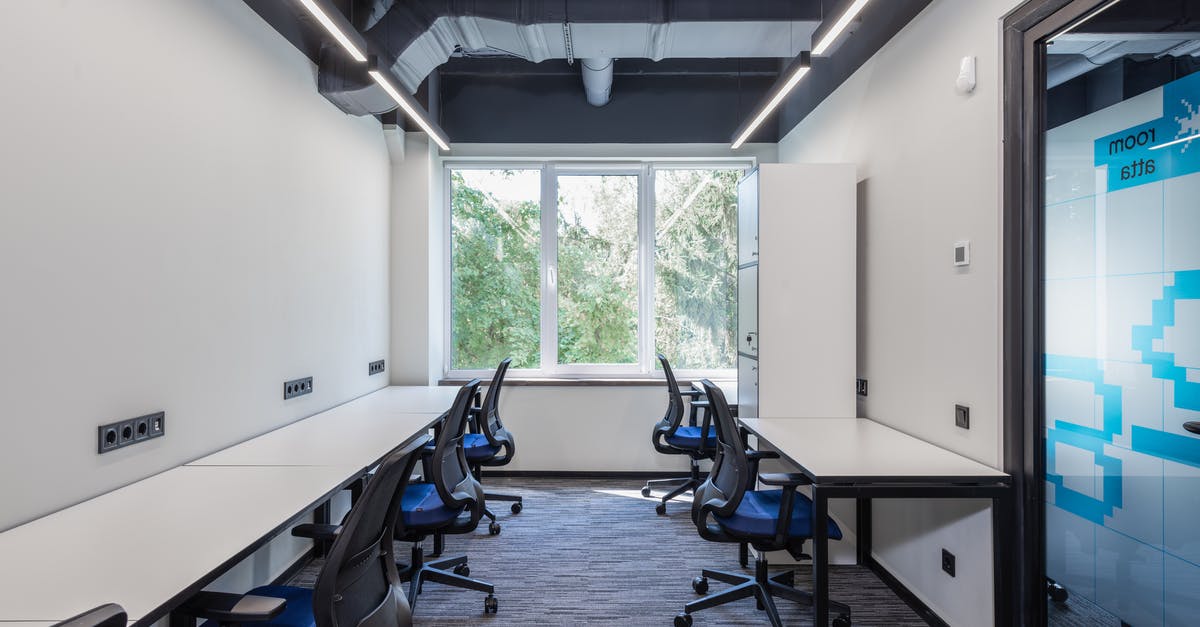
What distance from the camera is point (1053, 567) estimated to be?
198 cm

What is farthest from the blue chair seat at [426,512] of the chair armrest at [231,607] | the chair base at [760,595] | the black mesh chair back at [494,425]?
the chair base at [760,595]

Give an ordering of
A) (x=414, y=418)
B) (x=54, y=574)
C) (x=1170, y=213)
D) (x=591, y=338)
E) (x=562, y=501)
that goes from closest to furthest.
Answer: (x=54, y=574), (x=1170, y=213), (x=414, y=418), (x=562, y=501), (x=591, y=338)

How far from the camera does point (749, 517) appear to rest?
226cm

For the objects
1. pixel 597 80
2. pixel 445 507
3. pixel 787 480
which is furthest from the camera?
pixel 597 80

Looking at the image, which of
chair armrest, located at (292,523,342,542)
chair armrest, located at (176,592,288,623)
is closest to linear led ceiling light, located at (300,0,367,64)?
chair armrest, located at (292,523,342,542)

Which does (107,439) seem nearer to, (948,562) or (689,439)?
(689,439)

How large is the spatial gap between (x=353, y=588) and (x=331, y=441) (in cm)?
116

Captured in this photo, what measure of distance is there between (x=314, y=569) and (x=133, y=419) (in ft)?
5.03

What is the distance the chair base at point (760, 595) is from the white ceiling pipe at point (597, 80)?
322cm

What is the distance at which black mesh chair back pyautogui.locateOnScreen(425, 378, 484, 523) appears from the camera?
93.0 inches

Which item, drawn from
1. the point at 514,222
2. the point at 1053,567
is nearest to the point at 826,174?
the point at 1053,567

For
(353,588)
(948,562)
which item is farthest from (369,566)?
(948,562)

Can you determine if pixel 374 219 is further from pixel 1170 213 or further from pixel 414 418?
pixel 1170 213

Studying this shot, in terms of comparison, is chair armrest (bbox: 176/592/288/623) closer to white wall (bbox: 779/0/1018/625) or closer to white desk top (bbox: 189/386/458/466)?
white desk top (bbox: 189/386/458/466)
